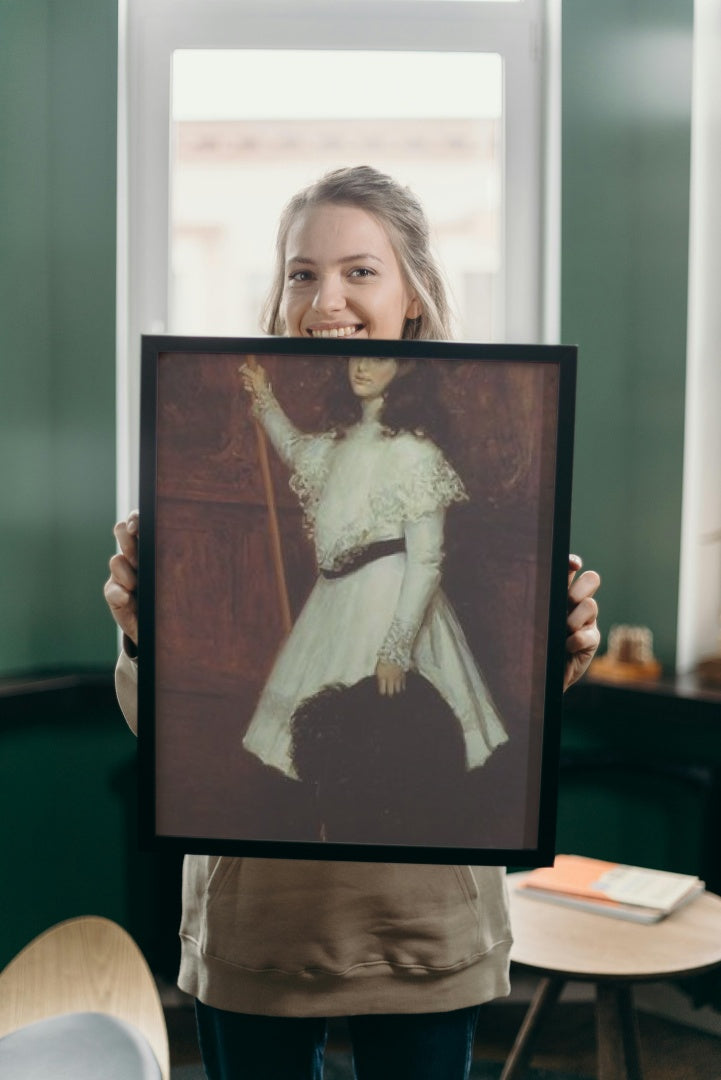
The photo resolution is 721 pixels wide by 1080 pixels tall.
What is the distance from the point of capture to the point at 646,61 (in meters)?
2.60

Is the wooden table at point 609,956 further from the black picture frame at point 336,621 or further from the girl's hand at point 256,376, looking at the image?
the girl's hand at point 256,376

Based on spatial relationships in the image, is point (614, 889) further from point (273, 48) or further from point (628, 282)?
point (273, 48)

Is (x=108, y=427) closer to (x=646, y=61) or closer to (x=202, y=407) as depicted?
(x=646, y=61)

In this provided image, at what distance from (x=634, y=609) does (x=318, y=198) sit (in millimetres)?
1785

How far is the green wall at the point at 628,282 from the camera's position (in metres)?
2.59

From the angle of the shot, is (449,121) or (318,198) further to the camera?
(449,121)

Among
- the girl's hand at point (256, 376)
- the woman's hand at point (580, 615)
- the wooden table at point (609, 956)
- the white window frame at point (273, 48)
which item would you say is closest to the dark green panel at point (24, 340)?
the white window frame at point (273, 48)

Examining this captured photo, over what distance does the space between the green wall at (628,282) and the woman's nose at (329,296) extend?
1.60m

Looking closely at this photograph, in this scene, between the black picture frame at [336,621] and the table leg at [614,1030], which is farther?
the table leg at [614,1030]

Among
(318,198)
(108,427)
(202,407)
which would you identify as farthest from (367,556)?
(108,427)

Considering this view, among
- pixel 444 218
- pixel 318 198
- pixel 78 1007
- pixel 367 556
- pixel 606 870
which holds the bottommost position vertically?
pixel 606 870

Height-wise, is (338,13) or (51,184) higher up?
(338,13)

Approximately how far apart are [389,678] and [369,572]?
10cm

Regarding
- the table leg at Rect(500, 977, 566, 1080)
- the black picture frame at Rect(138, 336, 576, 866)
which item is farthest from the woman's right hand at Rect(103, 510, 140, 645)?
the table leg at Rect(500, 977, 566, 1080)
